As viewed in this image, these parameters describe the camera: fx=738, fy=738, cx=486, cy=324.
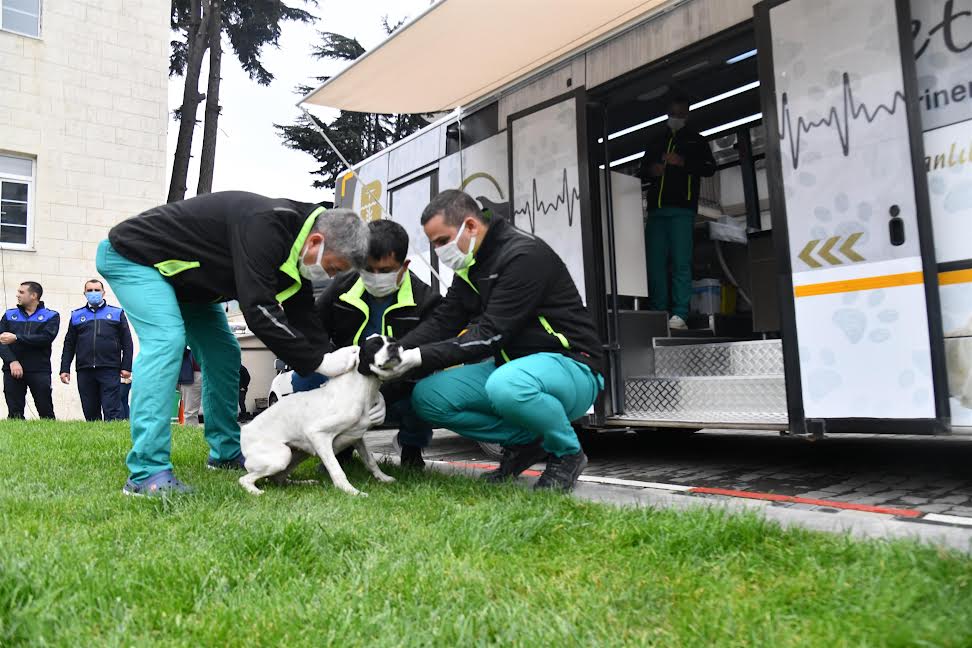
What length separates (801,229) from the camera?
374cm

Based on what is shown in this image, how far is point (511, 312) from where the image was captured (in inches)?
135

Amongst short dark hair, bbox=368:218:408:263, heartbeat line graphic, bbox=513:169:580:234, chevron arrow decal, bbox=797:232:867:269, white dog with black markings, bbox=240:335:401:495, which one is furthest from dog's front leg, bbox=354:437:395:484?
chevron arrow decal, bbox=797:232:867:269

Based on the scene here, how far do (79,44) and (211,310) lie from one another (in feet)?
35.8

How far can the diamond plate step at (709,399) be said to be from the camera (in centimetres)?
432

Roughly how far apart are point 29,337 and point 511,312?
7.28 meters

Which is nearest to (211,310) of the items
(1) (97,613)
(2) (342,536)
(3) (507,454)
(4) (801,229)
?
(3) (507,454)

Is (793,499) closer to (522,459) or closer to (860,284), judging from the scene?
(860,284)

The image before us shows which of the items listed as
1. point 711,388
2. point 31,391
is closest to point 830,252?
point 711,388

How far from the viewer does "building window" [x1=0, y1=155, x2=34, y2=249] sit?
38.5ft

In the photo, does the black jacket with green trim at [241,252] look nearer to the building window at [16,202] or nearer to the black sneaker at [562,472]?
the black sneaker at [562,472]

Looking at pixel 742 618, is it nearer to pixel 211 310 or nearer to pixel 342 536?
pixel 342 536

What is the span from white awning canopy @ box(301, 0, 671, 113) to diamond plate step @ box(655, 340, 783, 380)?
2228 mm

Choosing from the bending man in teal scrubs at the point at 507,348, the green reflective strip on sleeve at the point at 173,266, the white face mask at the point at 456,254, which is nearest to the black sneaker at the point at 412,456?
the bending man in teal scrubs at the point at 507,348

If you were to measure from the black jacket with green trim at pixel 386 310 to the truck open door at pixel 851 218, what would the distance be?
1.92 meters
